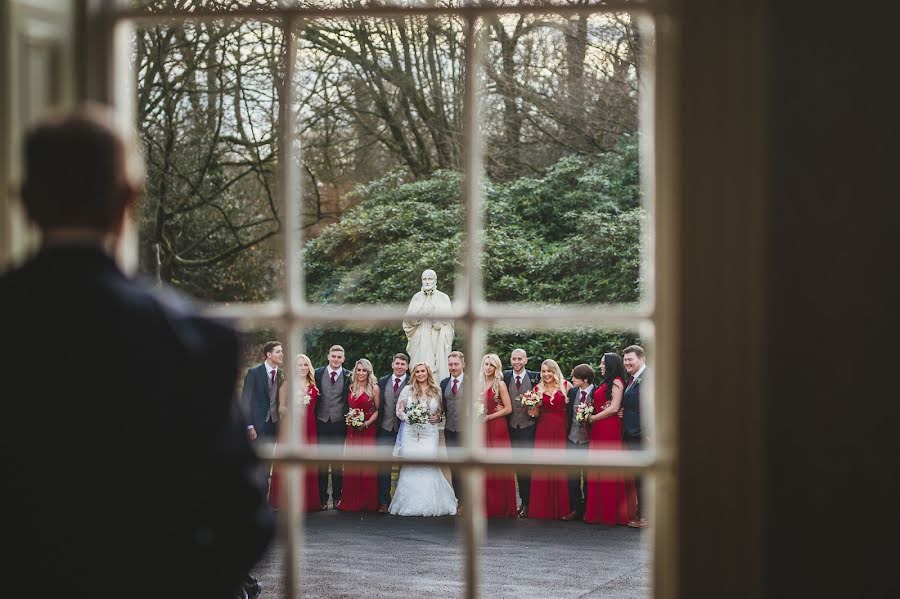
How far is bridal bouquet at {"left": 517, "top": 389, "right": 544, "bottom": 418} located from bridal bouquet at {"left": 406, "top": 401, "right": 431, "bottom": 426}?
78 cm

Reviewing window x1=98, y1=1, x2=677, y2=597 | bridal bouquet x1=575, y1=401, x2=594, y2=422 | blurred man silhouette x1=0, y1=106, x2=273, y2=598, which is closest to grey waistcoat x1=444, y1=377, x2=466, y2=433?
bridal bouquet x1=575, y1=401, x2=594, y2=422

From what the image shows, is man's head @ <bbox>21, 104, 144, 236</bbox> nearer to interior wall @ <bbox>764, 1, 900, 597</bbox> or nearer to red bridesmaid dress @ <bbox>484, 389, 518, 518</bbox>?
interior wall @ <bbox>764, 1, 900, 597</bbox>

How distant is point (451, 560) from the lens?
7.46 m

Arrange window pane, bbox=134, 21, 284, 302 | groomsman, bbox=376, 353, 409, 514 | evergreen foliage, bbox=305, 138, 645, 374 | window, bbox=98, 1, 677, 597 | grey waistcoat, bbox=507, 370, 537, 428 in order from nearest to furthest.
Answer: window, bbox=98, 1, 677, 597
grey waistcoat, bbox=507, 370, 537, 428
groomsman, bbox=376, 353, 409, 514
window pane, bbox=134, 21, 284, 302
evergreen foliage, bbox=305, 138, 645, 374

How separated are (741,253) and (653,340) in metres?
0.18

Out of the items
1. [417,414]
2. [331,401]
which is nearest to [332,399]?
[331,401]

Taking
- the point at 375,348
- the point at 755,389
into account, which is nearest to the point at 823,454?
the point at 755,389

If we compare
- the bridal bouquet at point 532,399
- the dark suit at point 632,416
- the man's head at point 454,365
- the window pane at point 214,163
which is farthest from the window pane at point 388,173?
the dark suit at point 632,416

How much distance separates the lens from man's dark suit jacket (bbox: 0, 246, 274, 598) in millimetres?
762

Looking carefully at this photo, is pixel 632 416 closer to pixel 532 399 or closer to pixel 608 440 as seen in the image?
pixel 608 440

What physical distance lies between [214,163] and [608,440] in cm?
561

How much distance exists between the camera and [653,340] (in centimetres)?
114

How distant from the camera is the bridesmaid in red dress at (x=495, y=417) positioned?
25.8 ft

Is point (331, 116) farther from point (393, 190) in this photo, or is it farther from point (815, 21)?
point (815, 21)
